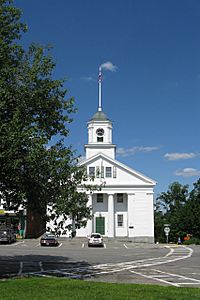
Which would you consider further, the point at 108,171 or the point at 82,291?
the point at 108,171

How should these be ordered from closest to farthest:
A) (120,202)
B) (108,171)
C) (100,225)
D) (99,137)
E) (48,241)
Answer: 1. (48,241)
2. (100,225)
3. (108,171)
4. (120,202)
5. (99,137)

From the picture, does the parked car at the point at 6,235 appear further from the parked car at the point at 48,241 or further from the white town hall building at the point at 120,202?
the white town hall building at the point at 120,202

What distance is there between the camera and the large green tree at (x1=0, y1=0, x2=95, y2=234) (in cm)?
1384

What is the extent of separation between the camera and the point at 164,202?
120 metres

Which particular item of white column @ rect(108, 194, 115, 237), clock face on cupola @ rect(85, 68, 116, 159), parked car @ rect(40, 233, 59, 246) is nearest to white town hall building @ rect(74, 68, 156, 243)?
white column @ rect(108, 194, 115, 237)

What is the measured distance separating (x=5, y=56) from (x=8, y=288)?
818 cm

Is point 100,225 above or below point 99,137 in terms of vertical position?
below

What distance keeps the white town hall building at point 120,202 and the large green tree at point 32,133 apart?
33672 mm

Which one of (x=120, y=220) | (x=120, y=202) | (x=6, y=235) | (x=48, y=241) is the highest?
(x=120, y=202)

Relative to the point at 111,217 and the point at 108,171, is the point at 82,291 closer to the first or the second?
the point at 111,217

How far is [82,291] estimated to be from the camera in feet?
37.7

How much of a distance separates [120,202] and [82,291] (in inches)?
1593

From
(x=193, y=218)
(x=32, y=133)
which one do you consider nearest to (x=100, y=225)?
(x=193, y=218)

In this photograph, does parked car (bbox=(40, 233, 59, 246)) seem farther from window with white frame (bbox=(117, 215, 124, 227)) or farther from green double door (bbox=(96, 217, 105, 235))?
window with white frame (bbox=(117, 215, 124, 227))
